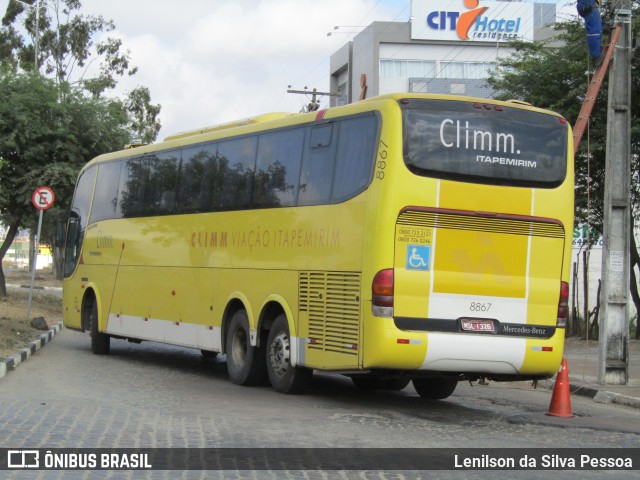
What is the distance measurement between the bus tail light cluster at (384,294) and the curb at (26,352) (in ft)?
20.7

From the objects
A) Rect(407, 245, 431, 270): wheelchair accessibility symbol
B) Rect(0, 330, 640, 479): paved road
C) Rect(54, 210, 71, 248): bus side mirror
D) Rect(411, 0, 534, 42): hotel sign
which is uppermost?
Rect(411, 0, 534, 42): hotel sign

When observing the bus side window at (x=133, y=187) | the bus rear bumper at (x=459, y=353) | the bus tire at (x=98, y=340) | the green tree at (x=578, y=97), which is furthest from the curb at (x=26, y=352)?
the green tree at (x=578, y=97)

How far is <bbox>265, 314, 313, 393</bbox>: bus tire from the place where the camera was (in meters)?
13.6

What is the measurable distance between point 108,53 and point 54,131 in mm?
28346

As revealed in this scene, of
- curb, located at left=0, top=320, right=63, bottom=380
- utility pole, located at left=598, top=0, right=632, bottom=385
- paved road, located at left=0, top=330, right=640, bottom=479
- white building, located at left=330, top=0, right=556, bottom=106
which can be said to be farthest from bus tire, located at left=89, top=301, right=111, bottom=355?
white building, located at left=330, top=0, right=556, bottom=106

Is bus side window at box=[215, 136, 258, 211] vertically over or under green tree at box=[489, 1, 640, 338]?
under

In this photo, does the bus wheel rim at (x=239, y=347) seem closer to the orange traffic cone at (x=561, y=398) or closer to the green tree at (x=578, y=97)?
the orange traffic cone at (x=561, y=398)

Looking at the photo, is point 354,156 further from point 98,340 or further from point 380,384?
point 98,340

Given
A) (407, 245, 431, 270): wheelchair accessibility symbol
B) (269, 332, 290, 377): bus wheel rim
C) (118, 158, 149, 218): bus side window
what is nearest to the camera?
(407, 245, 431, 270): wheelchair accessibility symbol

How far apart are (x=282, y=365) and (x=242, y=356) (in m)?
1.44

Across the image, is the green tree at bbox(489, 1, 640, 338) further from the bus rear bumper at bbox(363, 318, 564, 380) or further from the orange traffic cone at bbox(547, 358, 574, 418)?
the bus rear bumper at bbox(363, 318, 564, 380)

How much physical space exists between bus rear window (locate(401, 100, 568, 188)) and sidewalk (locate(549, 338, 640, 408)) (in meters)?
3.83

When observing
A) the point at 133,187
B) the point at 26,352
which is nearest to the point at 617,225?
the point at 133,187

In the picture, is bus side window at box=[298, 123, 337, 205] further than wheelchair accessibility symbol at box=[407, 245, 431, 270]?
Yes
